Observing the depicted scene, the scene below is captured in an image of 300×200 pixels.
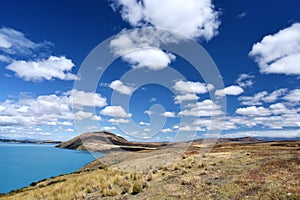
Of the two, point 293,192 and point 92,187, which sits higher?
point 293,192

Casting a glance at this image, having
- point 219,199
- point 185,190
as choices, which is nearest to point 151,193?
point 185,190

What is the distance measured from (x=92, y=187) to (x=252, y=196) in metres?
12.1

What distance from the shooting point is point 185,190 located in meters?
12.2

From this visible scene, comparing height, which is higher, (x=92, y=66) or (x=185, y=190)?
(x=92, y=66)

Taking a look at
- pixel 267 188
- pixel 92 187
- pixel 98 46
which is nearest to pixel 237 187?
pixel 267 188

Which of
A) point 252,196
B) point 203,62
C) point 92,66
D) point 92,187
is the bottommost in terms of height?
point 92,187

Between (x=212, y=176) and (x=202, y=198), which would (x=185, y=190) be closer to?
(x=202, y=198)

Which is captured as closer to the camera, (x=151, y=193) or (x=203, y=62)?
(x=151, y=193)

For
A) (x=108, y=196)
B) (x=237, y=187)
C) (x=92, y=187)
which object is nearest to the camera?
(x=237, y=187)

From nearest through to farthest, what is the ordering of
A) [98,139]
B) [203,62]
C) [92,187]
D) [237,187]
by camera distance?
[237,187] < [92,187] < [203,62] < [98,139]

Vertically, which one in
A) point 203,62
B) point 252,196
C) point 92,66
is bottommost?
point 252,196

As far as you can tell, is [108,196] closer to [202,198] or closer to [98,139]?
[202,198]

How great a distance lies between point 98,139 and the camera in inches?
7456

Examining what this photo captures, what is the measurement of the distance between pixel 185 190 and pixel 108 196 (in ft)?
15.8
